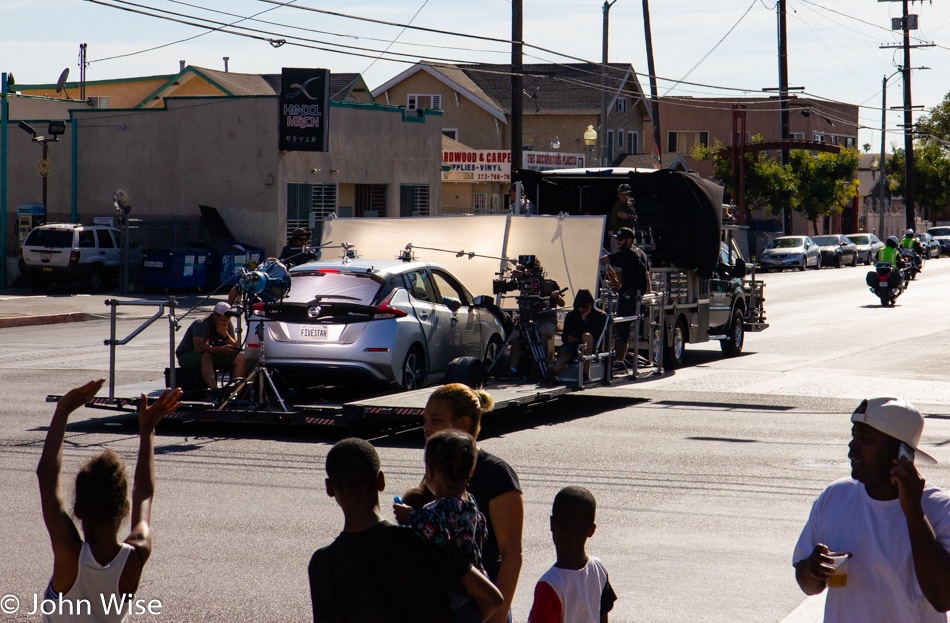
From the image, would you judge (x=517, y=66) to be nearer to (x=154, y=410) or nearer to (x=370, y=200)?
(x=370, y=200)

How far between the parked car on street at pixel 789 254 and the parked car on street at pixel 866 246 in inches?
263

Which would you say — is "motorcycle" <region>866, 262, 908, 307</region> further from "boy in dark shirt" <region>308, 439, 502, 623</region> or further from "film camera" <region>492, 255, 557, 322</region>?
"boy in dark shirt" <region>308, 439, 502, 623</region>

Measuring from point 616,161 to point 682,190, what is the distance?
4844 cm

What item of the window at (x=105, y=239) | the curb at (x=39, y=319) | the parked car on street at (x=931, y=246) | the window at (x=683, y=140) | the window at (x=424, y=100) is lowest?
the curb at (x=39, y=319)

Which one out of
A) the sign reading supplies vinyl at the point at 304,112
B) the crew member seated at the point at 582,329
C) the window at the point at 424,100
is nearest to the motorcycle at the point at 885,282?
the sign reading supplies vinyl at the point at 304,112

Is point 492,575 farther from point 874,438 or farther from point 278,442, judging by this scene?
point 278,442

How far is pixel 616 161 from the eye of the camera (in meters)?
65.8

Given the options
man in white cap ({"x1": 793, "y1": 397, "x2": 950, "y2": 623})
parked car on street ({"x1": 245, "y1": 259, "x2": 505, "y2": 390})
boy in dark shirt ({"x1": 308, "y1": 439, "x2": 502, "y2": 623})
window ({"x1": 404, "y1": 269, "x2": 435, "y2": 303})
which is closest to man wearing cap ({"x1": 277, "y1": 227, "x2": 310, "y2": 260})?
window ({"x1": 404, "y1": 269, "x2": 435, "y2": 303})

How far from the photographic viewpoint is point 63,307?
28.8 m

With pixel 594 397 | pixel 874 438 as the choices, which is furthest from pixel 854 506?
pixel 594 397

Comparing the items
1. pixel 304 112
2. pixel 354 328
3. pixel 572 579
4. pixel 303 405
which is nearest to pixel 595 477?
pixel 303 405

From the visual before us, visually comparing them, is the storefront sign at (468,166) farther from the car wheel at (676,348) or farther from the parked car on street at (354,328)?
the parked car on street at (354,328)

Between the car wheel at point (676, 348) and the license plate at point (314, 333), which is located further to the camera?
the car wheel at point (676, 348)

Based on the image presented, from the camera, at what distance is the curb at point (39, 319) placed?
83.7ft
